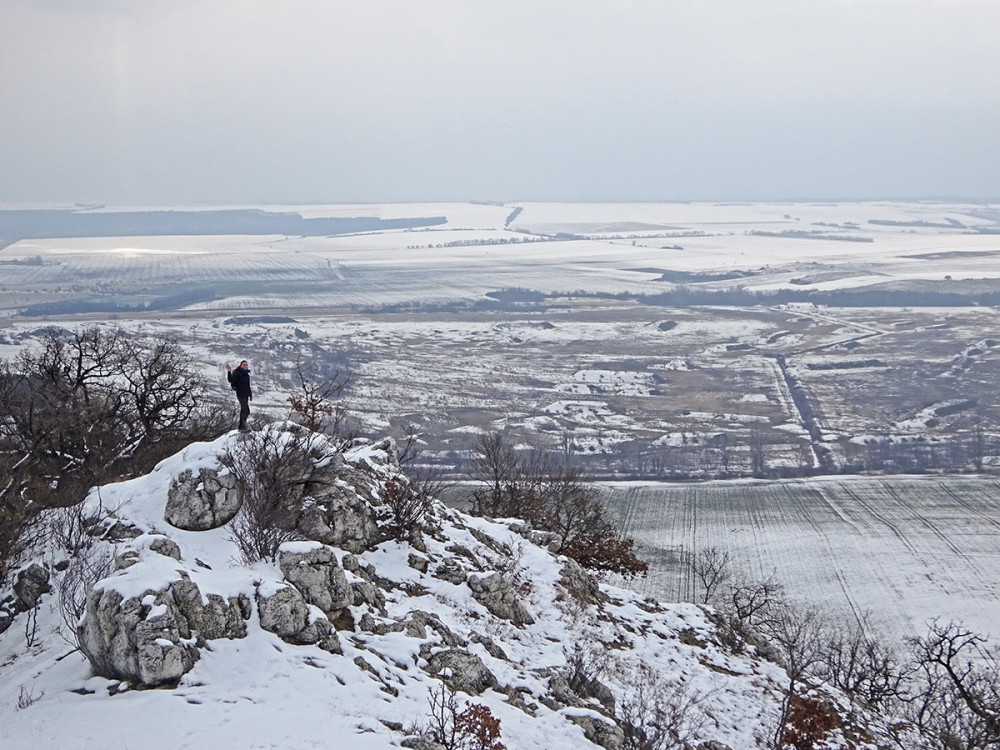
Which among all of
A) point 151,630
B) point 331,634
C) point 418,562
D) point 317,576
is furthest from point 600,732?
point 151,630

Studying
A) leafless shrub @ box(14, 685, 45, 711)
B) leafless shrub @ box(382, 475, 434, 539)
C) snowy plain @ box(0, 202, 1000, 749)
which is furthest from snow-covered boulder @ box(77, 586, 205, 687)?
leafless shrub @ box(382, 475, 434, 539)

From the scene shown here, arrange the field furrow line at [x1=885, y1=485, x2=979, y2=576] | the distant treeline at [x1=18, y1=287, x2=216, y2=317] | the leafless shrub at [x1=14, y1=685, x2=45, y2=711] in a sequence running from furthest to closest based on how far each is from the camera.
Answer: the distant treeline at [x1=18, y1=287, x2=216, y2=317] < the field furrow line at [x1=885, y1=485, x2=979, y2=576] < the leafless shrub at [x1=14, y1=685, x2=45, y2=711]

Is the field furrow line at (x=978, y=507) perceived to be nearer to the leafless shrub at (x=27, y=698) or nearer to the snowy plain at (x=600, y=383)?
the snowy plain at (x=600, y=383)

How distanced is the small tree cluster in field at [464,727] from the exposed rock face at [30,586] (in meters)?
6.92

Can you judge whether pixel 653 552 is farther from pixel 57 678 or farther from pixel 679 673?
pixel 57 678

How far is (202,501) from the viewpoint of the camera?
566 inches

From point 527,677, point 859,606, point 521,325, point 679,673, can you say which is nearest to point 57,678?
point 527,677

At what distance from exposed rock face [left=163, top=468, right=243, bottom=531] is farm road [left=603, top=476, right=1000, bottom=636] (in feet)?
74.8

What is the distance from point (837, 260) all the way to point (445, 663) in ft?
523

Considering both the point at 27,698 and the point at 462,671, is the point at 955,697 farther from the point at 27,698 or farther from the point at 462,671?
the point at 27,698

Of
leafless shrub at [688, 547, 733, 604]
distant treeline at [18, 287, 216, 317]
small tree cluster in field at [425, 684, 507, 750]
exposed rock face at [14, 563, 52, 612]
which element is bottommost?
leafless shrub at [688, 547, 733, 604]

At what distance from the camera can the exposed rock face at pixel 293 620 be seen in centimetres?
1188

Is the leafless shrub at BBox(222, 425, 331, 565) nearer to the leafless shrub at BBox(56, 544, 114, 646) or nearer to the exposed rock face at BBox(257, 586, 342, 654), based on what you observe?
the exposed rock face at BBox(257, 586, 342, 654)

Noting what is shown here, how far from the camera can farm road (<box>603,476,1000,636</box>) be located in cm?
3341
